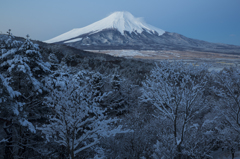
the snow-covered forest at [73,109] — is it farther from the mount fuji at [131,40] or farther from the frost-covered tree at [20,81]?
the mount fuji at [131,40]

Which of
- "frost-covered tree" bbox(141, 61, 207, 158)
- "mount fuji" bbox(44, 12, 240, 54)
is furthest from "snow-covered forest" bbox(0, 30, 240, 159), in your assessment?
"mount fuji" bbox(44, 12, 240, 54)

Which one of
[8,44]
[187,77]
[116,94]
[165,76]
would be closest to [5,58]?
[8,44]

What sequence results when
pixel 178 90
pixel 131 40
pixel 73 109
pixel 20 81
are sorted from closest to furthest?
pixel 73 109
pixel 20 81
pixel 178 90
pixel 131 40

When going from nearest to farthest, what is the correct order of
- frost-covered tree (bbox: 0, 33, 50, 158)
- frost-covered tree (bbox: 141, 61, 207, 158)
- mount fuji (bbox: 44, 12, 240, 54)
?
1. frost-covered tree (bbox: 0, 33, 50, 158)
2. frost-covered tree (bbox: 141, 61, 207, 158)
3. mount fuji (bbox: 44, 12, 240, 54)

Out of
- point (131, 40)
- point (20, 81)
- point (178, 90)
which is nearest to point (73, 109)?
point (20, 81)

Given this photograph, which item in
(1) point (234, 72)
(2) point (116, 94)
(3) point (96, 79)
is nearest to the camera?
(1) point (234, 72)

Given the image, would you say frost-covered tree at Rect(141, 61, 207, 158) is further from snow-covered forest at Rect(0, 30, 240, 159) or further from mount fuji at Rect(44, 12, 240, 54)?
mount fuji at Rect(44, 12, 240, 54)

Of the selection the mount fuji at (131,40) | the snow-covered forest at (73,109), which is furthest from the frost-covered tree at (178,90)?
the mount fuji at (131,40)

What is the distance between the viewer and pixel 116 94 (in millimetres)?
20906

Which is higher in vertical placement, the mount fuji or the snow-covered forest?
the mount fuji

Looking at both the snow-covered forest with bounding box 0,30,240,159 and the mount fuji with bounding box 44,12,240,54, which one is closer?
the snow-covered forest with bounding box 0,30,240,159

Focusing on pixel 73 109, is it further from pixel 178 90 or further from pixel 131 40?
pixel 131 40

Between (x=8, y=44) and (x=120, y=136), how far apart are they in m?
7.74

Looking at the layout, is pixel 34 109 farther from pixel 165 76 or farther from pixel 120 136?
pixel 165 76
